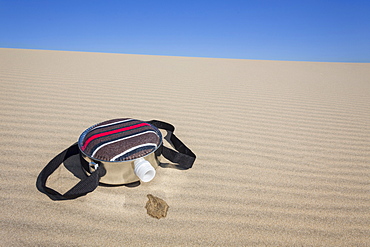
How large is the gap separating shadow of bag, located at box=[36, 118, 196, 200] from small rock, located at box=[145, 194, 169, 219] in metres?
0.15

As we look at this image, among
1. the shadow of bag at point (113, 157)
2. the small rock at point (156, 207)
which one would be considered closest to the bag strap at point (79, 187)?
the shadow of bag at point (113, 157)

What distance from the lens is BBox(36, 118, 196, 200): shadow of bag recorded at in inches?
39.3

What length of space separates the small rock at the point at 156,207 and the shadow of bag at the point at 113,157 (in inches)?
5.7

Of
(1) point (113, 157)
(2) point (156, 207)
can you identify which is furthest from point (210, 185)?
(1) point (113, 157)

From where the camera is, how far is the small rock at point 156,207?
104 centimetres

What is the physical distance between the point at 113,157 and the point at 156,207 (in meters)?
0.37

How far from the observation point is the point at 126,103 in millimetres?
2695

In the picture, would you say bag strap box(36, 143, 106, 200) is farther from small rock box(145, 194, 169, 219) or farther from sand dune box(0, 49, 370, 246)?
small rock box(145, 194, 169, 219)

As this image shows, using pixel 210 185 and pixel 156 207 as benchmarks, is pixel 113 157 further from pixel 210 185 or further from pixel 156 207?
pixel 210 185

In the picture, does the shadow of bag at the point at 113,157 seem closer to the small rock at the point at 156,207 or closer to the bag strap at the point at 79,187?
the bag strap at the point at 79,187

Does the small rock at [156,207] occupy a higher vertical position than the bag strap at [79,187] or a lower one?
lower

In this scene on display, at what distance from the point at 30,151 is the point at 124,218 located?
1045 millimetres

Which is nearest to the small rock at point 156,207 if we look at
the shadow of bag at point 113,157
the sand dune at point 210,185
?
the sand dune at point 210,185

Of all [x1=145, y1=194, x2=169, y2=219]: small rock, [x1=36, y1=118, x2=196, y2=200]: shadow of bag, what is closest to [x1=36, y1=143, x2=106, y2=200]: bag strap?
[x1=36, y1=118, x2=196, y2=200]: shadow of bag
